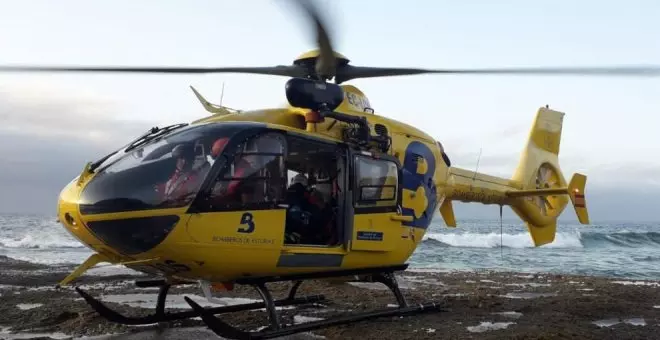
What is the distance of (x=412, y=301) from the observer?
31.1 feet

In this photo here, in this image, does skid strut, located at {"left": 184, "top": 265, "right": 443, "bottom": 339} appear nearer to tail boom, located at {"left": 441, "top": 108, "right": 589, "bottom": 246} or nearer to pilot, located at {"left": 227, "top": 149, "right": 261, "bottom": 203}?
pilot, located at {"left": 227, "top": 149, "right": 261, "bottom": 203}

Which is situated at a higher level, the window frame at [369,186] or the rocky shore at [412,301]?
the window frame at [369,186]

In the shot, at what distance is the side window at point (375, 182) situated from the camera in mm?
7250

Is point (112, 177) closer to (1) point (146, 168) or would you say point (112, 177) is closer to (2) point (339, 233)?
(1) point (146, 168)

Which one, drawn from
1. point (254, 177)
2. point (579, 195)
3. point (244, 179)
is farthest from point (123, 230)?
point (579, 195)

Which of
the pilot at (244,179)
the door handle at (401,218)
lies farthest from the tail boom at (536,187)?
the pilot at (244,179)

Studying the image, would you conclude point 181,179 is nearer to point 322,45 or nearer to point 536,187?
point 322,45

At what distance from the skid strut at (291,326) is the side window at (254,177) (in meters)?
0.95

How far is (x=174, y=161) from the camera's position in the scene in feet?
18.7

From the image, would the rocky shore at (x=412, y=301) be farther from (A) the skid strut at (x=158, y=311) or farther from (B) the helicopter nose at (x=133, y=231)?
(B) the helicopter nose at (x=133, y=231)

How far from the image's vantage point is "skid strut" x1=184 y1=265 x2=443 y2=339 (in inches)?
225

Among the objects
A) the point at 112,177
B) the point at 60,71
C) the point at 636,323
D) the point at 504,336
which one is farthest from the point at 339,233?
the point at 636,323

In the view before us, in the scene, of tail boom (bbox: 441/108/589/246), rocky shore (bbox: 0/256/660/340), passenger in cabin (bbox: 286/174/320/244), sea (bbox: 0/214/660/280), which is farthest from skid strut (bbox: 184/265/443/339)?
sea (bbox: 0/214/660/280)

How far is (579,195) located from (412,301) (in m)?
3.62
